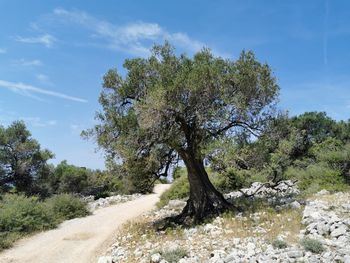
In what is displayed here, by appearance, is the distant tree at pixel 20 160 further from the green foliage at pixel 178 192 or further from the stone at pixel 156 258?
the stone at pixel 156 258

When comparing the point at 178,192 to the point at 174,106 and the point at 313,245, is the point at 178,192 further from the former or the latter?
the point at 313,245

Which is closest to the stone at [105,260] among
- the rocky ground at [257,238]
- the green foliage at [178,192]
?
the rocky ground at [257,238]

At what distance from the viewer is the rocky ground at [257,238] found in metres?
10.6

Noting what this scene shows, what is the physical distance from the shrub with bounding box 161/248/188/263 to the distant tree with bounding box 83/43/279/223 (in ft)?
15.4

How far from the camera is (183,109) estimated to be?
1584cm

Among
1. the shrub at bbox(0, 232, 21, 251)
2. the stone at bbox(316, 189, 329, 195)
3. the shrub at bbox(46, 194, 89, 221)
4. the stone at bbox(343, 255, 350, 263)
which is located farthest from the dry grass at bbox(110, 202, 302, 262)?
the shrub at bbox(46, 194, 89, 221)

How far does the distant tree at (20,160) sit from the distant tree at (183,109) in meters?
18.9

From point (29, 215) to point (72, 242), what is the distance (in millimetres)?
3876

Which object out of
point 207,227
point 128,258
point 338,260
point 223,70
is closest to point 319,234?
point 338,260

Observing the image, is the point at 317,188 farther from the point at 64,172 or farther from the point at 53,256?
the point at 64,172

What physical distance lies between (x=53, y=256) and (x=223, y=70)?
32.9ft

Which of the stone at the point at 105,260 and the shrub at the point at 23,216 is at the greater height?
the shrub at the point at 23,216

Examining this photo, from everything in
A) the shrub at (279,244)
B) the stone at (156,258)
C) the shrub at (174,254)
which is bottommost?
the stone at (156,258)

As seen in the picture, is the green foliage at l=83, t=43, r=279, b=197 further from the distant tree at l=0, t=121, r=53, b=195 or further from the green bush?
the distant tree at l=0, t=121, r=53, b=195
